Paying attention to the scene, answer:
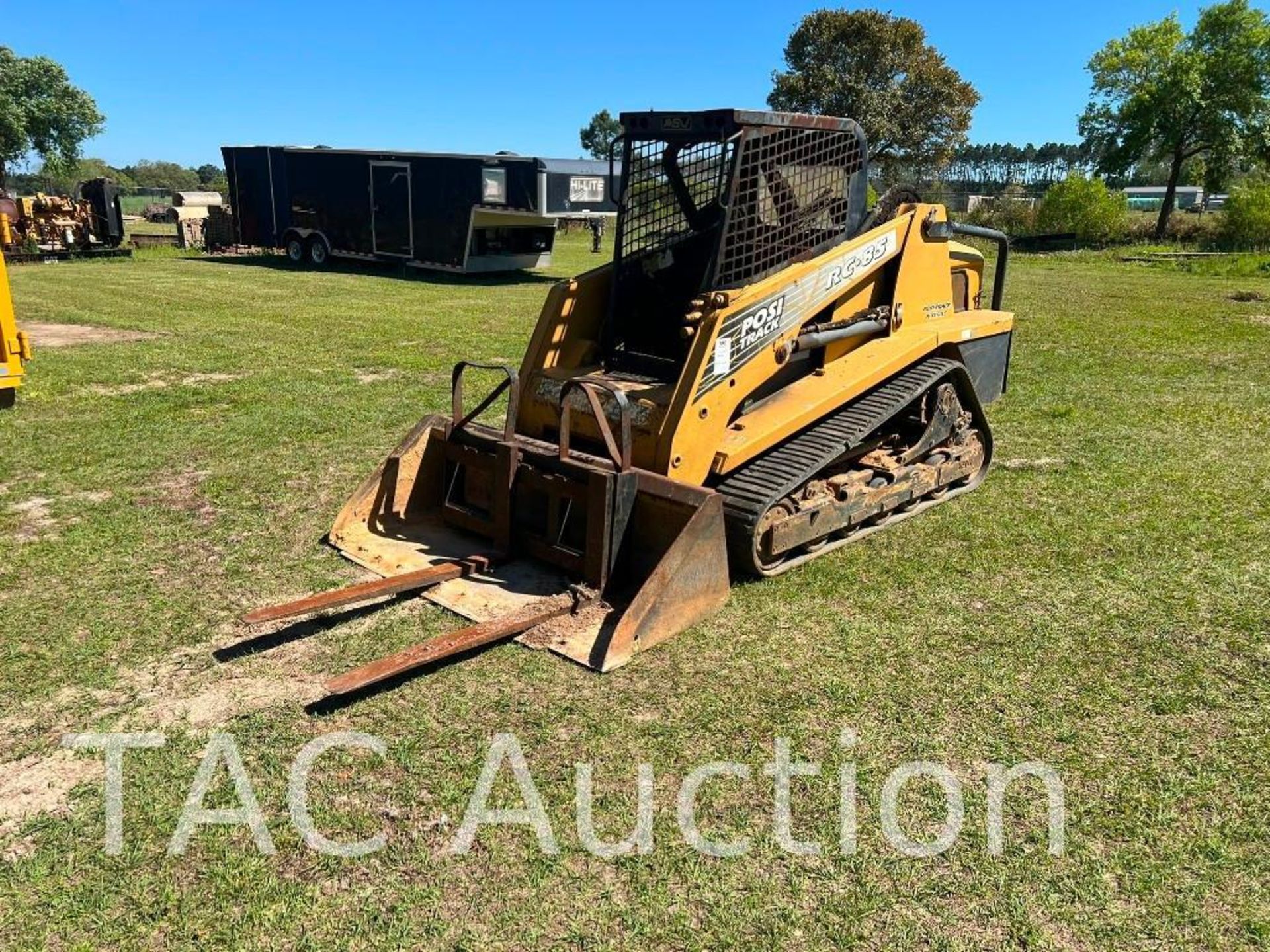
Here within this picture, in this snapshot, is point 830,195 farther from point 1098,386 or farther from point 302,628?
point 1098,386

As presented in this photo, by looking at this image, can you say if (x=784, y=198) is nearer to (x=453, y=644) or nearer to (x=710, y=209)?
(x=710, y=209)

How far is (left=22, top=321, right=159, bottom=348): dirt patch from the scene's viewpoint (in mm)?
11750

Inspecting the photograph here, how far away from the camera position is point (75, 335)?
1233 centimetres

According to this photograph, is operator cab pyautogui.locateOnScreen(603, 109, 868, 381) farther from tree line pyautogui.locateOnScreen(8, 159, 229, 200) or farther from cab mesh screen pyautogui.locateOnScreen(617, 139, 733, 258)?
tree line pyautogui.locateOnScreen(8, 159, 229, 200)

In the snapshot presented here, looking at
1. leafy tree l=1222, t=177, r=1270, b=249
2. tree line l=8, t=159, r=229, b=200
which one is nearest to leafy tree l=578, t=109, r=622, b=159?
tree line l=8, t=159, r=229, b=200

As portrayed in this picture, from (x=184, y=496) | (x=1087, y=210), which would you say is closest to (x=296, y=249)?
(x=184, y=496)

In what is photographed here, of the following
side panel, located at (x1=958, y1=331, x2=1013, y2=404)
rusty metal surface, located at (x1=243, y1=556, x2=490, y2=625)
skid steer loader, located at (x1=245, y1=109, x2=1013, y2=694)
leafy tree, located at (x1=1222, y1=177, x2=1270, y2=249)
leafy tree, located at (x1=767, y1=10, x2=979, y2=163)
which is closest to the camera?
rusty metal surface, located at (x1=243, y1=556, x2=490, y2=625)

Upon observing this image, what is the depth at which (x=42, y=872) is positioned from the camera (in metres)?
2.81

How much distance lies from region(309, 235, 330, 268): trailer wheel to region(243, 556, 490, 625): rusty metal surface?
19768 mm

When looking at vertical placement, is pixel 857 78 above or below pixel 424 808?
above

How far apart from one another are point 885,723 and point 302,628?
254 centimetres

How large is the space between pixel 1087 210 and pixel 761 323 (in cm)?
3282

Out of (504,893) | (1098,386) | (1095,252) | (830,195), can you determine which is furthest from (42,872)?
(1095,252)

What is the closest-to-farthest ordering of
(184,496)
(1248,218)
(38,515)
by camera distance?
(38,515) < (184,496) < (1248,218)
